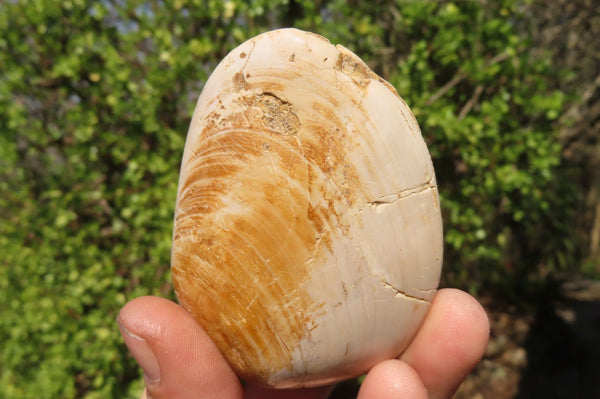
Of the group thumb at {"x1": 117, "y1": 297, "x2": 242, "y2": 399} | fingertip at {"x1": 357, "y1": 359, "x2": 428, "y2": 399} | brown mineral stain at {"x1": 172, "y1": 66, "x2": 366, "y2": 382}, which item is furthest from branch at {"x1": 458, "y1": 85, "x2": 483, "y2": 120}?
thumb at {"x1": 117, "y1": 297, "x2": 242, "y2": 399}

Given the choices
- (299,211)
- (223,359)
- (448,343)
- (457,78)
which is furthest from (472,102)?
(223,359)

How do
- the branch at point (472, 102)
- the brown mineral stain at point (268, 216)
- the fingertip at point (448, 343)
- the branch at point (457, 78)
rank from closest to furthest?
the brown mineral stain at point (268, 216)
the fingertip at point (448, 343)
the branch at point (457, 78)
the branch at point (472, 102)

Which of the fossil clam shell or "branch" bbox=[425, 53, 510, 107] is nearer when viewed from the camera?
the fossil clam shell

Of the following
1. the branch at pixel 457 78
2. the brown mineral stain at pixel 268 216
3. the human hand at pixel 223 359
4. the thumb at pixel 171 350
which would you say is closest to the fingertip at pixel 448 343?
the human hand at pixel 223 359

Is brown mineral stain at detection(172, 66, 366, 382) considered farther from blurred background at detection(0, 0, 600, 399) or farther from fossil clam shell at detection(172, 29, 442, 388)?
blurred background at detection(0, 0, 600, 399)

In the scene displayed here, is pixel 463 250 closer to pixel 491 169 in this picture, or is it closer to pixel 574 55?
pixel 491 169

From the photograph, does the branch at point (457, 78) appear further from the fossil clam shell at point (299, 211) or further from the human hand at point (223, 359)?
the human hand at point (223, 359)

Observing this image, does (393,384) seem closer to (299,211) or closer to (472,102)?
(299,211)
